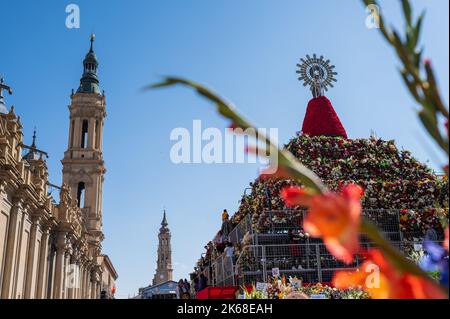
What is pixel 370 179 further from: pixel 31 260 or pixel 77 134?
pixel 77 134

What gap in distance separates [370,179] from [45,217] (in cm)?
1938

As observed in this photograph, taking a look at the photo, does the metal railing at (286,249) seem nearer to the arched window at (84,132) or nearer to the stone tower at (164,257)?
the arched window at (84,132)

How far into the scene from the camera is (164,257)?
157 m

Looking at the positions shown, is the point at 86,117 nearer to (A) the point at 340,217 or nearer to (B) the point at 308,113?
(B) the point at 308,113

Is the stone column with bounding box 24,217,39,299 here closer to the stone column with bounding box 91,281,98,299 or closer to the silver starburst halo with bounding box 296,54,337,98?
the silver starburst halo with bounding box 296,54,337,98

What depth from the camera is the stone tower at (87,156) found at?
217 feet

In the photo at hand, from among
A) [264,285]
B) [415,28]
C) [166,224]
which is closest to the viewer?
[415,28]

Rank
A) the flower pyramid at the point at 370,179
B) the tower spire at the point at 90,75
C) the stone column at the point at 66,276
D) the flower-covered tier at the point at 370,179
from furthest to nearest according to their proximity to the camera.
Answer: the tower spire at the point at 90,75 → the stone column at the point at 66,276 → the flower-covered tier at the point at 370,179 → the flower pyramid at the point at 370,179

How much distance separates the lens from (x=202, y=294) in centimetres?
1362

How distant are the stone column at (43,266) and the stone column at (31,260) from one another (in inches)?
71.5

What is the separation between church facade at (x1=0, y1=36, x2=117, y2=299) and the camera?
871 inches

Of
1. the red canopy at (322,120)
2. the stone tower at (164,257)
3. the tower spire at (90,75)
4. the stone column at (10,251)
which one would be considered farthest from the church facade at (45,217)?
the stone tower at (164,257)
